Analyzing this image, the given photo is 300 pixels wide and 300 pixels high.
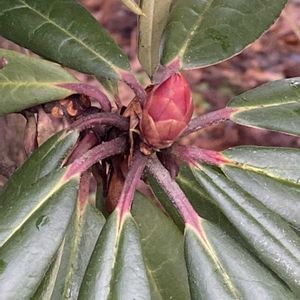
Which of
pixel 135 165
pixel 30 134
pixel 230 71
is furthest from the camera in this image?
pixel 230 71

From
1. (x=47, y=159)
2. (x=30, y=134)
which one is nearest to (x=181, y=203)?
(x=47, y=159)

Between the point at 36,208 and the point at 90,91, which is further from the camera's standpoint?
the point at 90,91

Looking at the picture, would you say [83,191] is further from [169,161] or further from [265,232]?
[265,232]

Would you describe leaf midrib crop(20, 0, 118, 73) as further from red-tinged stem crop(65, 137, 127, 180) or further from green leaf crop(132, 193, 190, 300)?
green leaf crop(132, 193, 190, 300)

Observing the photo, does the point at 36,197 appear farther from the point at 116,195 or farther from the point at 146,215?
the point at 146,215

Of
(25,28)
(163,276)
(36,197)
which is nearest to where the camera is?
(36,197)

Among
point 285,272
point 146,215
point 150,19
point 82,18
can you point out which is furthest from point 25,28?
point 285,272
